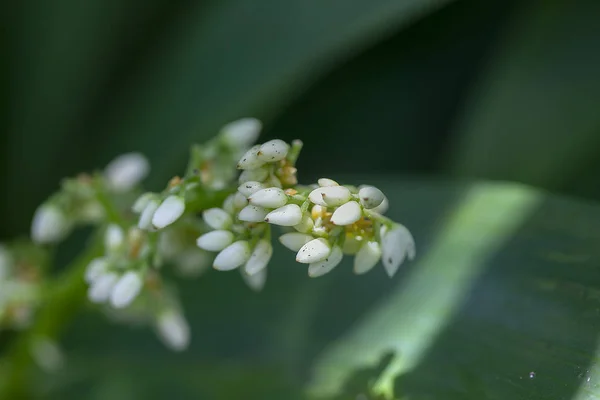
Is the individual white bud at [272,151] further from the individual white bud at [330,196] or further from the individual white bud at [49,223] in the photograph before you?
the individual white bud at [49,223]

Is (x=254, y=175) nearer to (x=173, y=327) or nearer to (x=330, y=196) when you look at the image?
(x=330, y=196)

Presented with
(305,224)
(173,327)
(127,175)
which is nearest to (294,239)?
(305,224)

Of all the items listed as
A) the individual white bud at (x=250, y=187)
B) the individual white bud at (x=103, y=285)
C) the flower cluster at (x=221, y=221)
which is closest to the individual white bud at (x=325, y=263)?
the flower cluster at (x=221, y=221)

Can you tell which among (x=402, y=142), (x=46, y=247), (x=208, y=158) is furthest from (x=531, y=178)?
(x=46, y=247)

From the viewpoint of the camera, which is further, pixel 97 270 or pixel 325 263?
pixel 97 270

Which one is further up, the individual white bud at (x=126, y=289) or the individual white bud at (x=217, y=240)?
the individual white bud at (x=217, y=240)

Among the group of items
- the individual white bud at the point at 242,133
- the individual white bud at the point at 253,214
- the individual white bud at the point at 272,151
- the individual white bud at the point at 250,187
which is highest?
the individual white bud at the point at 272,151
